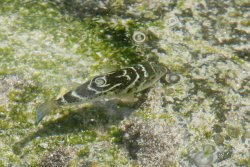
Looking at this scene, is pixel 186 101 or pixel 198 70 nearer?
pixel 186 101

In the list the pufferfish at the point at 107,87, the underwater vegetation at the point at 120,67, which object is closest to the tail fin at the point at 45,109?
the pufferfish at the point at 107,87

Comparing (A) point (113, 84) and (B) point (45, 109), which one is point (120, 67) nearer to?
(A) point (113, 84)

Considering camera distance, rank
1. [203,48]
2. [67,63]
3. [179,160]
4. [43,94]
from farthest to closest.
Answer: [203,48]
[67,63]
[43,94]
[179,160]

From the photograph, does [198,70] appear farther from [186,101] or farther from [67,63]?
[67,63]

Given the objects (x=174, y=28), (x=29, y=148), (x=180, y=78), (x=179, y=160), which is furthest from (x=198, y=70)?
(x=29, y=148)

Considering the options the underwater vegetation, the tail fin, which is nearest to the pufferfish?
the tail fin

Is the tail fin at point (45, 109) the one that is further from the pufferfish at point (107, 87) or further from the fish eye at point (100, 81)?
the fish eye at point (100, 81)
